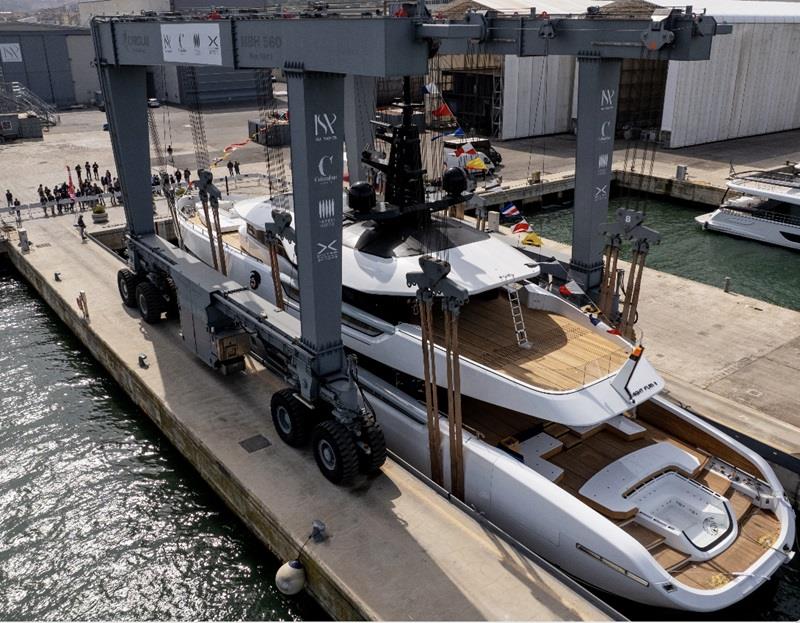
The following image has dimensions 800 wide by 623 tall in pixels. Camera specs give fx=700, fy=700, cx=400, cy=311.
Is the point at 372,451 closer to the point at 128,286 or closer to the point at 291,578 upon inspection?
the point at 291,578

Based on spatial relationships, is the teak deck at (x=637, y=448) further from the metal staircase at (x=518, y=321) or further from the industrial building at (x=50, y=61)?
the industrial building at (x=50, y=61)

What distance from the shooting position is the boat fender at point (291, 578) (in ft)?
35.8

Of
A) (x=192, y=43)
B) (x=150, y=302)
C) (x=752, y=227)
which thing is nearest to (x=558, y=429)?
(x=192, y=43)

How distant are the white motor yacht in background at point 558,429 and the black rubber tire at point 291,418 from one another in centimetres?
162

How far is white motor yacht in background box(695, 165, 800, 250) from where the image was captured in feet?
99.5

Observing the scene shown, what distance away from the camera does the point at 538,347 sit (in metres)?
14.0

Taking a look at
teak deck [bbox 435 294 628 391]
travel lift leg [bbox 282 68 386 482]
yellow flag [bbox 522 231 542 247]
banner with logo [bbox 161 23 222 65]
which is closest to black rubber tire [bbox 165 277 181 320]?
banner with logo [bbox 161 23 222 65]

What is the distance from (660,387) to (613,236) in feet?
14.2

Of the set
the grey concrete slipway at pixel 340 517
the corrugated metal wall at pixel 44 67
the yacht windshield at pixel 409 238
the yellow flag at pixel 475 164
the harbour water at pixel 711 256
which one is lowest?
the harbour water at pixel 711 256

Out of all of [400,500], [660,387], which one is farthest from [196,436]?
[660,387]

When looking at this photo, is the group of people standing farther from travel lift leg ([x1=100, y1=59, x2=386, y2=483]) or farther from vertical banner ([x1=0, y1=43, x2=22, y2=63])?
vertical banner ([x1=0, y1=43, x2=22, y2=63])

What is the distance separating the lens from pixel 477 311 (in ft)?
50.8

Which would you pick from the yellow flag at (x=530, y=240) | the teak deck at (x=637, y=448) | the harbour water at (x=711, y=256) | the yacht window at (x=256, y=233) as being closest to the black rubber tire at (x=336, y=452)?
the teak deck at (x=637, y=448)

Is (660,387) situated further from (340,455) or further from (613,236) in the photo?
A: (340,455)
